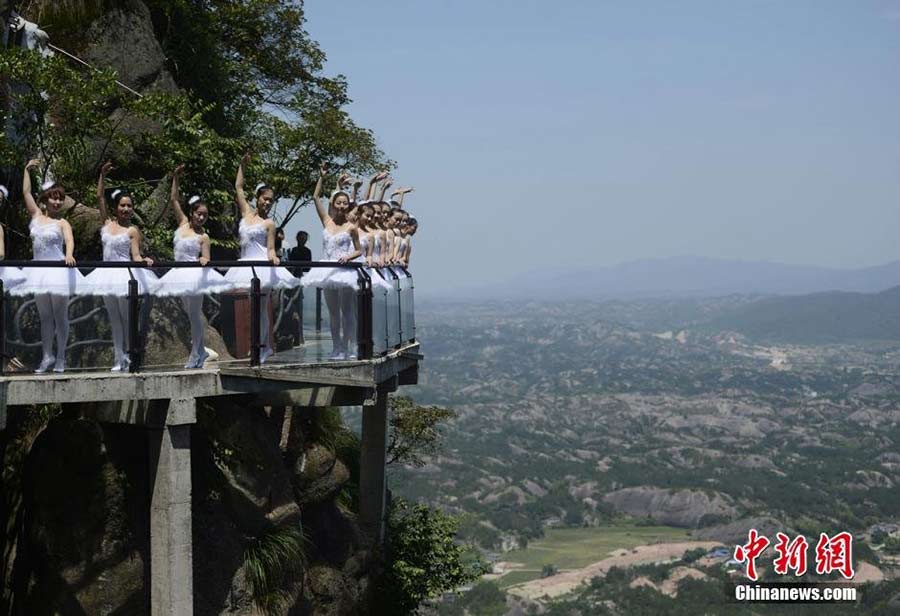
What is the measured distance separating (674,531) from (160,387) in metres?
160

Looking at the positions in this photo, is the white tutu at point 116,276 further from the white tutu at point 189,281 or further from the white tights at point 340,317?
the white tights at point 340,317

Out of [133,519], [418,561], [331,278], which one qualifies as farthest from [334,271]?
[418,561]

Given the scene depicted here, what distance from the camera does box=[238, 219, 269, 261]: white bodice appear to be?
49.6 ft

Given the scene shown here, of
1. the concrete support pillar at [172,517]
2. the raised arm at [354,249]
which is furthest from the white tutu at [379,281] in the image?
the concrete support pillar at [172,517]

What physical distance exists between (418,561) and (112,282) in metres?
12.7

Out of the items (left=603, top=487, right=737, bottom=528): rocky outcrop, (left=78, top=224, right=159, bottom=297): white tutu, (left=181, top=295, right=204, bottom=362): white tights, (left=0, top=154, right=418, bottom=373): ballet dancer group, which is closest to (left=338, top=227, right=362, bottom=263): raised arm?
(left=0, top=154, right=418, bottom=373): ballet dancer group

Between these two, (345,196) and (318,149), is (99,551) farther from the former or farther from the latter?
(318,149)

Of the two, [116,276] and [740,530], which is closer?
[116,276]

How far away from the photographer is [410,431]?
31891 millimetres

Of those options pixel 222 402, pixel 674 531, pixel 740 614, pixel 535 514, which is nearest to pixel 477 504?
Result: pixel 535 514

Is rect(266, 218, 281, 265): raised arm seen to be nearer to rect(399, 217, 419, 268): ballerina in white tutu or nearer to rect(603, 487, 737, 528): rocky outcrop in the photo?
rect(399, 217, 419, 268): ballerina in white tutu

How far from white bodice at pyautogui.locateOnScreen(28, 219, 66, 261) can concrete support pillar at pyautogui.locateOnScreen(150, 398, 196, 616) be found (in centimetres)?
212

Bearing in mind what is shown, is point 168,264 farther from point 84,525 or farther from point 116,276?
point 84,525

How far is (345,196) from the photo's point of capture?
16172 millimetres
